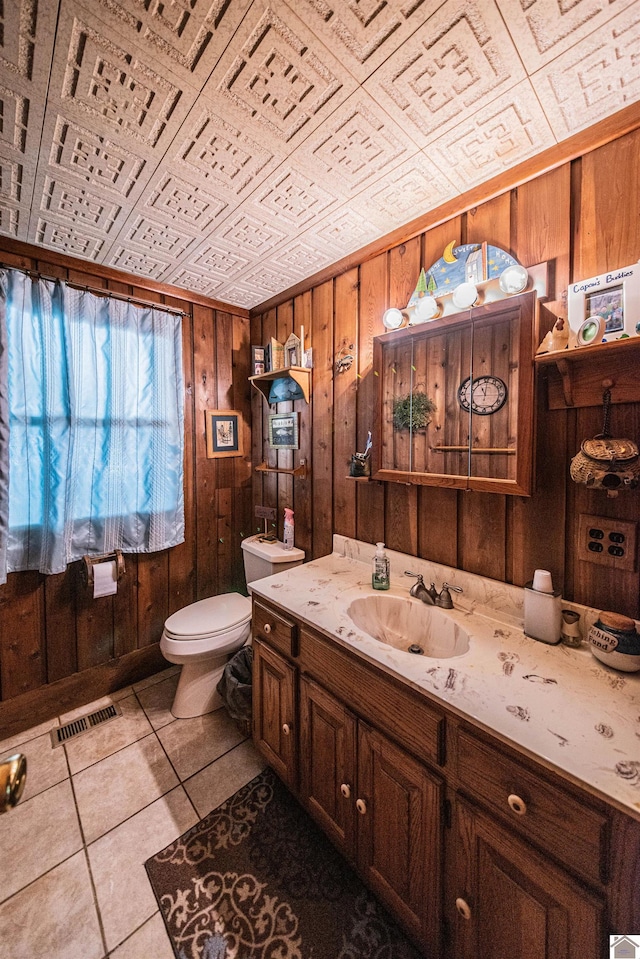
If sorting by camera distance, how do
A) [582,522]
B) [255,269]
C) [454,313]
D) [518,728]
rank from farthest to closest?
[255,269]
[454,313]
[582,522]
[518,728]

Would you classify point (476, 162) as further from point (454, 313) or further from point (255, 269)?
point (255, 269)

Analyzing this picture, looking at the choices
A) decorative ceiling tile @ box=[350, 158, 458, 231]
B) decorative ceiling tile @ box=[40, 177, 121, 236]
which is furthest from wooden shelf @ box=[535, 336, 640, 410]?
decorative ceiling tile @ box=[40, 177, 121, 236]

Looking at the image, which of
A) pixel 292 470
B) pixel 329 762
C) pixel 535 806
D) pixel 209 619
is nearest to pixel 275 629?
pixel 329 762

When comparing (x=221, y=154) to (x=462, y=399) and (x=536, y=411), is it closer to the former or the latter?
(x=462, y=399)

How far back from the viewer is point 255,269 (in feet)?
6.34

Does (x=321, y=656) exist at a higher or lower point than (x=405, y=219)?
lower

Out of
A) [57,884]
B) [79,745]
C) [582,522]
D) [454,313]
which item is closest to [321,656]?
[582,522]

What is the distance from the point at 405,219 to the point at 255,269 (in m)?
0.84

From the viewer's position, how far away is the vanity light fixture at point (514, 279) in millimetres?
1160

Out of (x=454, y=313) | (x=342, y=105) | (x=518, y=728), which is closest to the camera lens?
(x=518, y=728)

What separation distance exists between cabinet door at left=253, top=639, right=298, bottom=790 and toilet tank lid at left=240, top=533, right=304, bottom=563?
1.89ft

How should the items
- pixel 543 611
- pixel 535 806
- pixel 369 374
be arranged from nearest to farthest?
pixel 535 806
pixel 543 611
pixel 369 374

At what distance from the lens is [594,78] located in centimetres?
91

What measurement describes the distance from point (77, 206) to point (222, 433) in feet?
4.38
